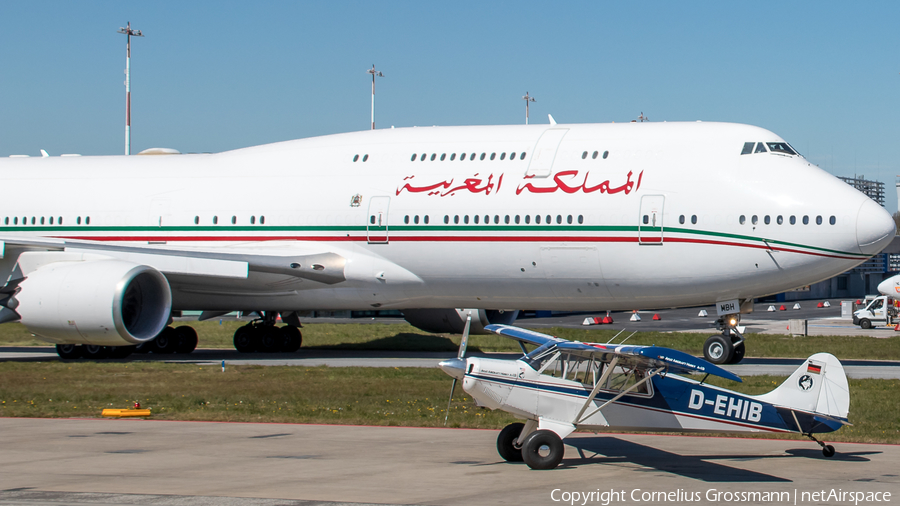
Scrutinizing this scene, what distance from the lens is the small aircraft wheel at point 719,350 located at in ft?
74.0

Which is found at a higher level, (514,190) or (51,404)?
(514,190)

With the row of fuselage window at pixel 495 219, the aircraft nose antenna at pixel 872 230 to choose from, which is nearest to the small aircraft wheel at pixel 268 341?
the row of fuselage window at pixel 495 219

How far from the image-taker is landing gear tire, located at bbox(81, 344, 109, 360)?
26.1 meters

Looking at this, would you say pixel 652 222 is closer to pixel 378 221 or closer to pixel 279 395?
pixel 378 221

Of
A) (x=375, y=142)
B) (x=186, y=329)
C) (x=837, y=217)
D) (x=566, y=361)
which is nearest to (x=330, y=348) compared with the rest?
(x=186, y=329)

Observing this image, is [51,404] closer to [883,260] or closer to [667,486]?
[667,486]

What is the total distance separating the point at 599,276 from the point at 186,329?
1279 centimetres

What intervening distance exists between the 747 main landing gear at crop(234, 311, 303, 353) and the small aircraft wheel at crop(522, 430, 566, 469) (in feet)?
59.1

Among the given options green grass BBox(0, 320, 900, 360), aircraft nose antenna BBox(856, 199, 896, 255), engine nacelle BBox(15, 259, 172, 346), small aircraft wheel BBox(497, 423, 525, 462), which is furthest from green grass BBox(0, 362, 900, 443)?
green grass BBox(0, 320, 900, 360)

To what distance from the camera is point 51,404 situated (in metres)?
17.5

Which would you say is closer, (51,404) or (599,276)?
(51,404)

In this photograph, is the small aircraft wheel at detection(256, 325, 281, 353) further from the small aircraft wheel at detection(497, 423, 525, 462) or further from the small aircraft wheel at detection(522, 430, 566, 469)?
the small aircraft wheel at detection(522, 430, 566, 469)

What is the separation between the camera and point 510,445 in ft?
39.7

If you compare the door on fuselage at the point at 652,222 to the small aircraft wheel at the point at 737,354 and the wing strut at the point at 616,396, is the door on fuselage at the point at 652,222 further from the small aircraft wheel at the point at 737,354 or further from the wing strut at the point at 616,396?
the wing strut at the point at 616,396
